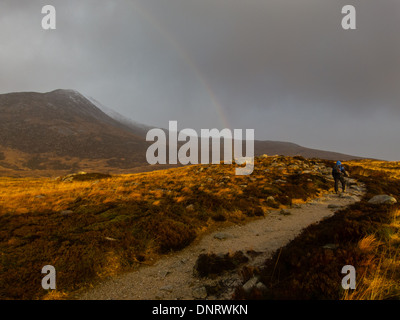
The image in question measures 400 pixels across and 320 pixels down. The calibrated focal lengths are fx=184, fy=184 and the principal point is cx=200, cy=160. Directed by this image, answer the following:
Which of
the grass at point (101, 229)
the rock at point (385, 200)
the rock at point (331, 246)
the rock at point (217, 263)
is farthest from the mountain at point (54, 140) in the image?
the rock at point (331, 246)

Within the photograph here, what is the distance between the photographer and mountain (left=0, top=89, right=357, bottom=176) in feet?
274

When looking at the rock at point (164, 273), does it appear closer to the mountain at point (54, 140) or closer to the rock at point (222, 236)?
the rock at point (222, 236)

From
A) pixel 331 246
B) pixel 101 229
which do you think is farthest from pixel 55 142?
pixel 331 246

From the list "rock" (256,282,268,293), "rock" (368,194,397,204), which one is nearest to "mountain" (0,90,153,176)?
"rock" (368,194,397,204)

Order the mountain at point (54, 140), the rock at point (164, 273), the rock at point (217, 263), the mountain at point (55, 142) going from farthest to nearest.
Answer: the mountain at point (54, 140), the mountain at point (55, 142), the rock at point (164, 273), the rock at point (217, 263)

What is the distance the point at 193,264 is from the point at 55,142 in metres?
131

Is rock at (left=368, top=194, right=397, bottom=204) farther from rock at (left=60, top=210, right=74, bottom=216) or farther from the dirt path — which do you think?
rock at (left=60, top=210, right=74, bottom=216)

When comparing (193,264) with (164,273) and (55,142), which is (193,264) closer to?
(164,273)

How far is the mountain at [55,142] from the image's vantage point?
3287 inches

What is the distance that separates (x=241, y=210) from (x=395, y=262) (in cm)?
742

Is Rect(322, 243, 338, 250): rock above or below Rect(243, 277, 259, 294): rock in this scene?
above

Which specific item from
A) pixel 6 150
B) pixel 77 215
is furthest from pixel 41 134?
pixel 77 215

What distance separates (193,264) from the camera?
6211 mm
